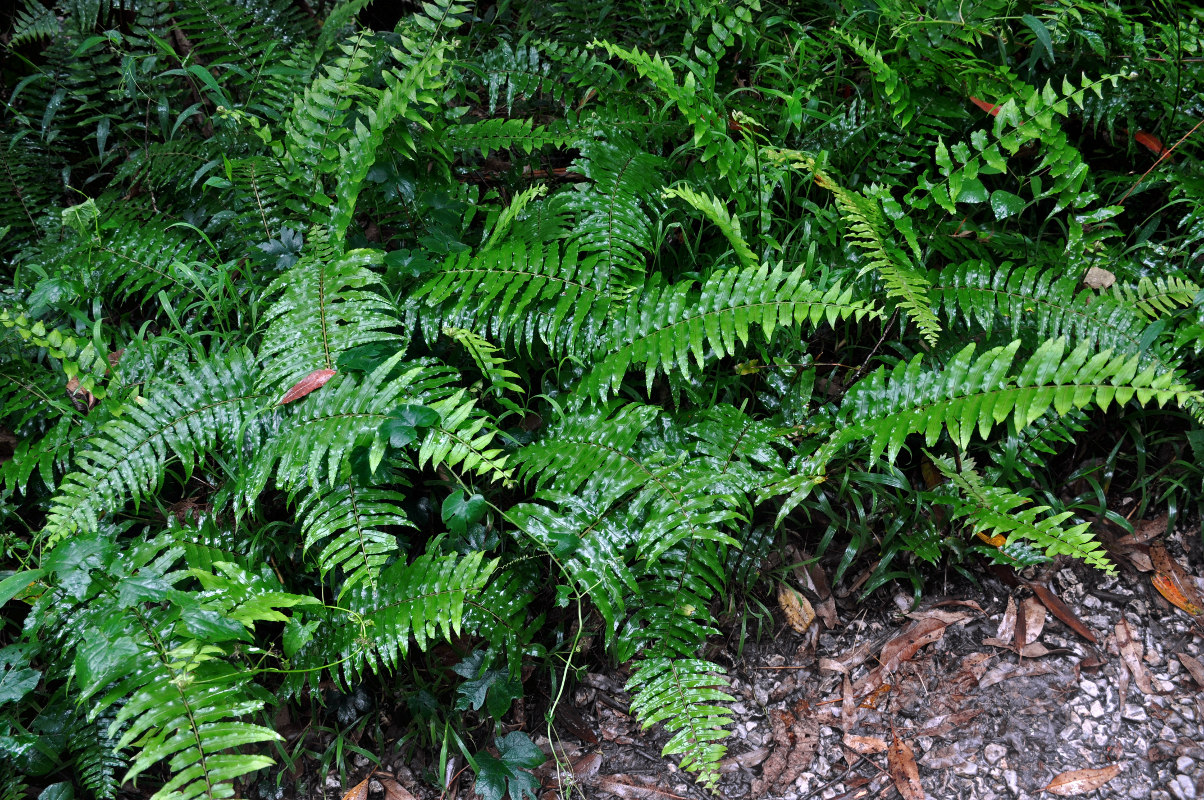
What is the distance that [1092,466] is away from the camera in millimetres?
2662

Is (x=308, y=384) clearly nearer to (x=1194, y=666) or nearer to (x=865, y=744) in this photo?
(x=865, y=744)

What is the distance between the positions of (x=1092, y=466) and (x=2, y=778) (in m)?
3.56

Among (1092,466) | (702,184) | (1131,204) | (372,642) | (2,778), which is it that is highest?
(1131,204)

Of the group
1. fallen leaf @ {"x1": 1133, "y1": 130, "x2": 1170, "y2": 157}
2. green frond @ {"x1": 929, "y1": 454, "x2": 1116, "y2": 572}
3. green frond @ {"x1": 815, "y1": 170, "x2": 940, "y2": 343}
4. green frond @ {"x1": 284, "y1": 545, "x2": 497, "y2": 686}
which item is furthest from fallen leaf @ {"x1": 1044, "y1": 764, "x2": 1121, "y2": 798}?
fallen leaf @ {"x1": 1133, "y1": 130, "x2": 1170, "y2": 157}

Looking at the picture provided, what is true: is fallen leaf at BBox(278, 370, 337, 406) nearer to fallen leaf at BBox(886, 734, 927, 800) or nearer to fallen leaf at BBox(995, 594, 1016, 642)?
fallen leaf at BBox(886, 734, 927, 800)

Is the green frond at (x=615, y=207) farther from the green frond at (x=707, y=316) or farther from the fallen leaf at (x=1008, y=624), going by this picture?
the fallen leaf at (x=1008, y=624)

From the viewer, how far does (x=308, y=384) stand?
7.61 feet

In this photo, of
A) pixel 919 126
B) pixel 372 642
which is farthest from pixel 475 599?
pixel 919 126

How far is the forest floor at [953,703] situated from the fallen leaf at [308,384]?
3.87 feet

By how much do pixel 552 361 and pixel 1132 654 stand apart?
2088 millimetres

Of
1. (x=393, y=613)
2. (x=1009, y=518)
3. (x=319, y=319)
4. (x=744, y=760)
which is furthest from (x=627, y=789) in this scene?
(x=319, y=319)

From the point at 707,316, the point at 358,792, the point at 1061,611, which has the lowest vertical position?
the point at 358,792

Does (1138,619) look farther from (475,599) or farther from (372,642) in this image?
(372,642)

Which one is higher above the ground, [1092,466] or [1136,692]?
[1092,466]
